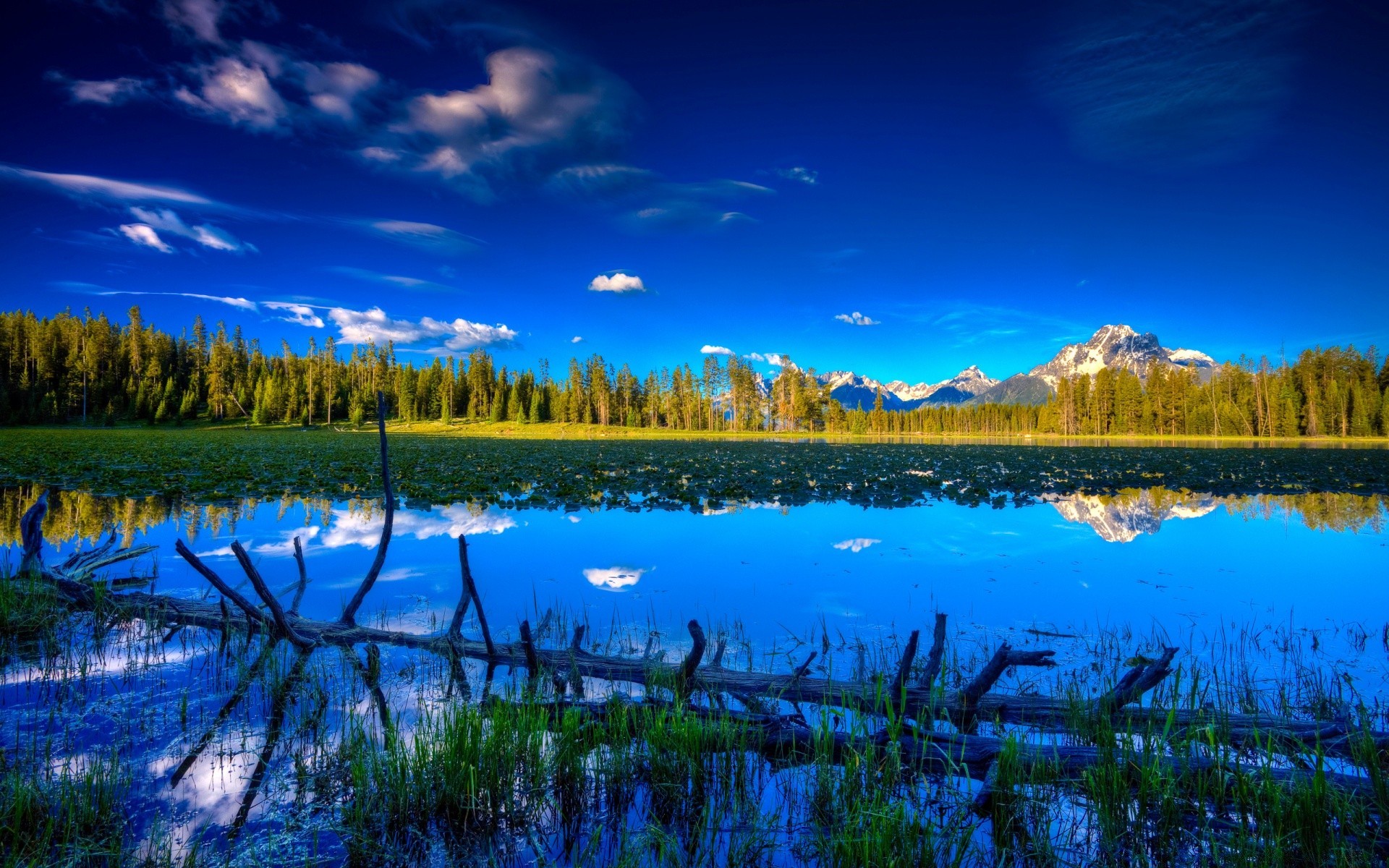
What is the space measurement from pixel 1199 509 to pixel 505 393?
102 m

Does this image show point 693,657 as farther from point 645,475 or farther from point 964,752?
point 645,475

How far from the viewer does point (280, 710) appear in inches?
171

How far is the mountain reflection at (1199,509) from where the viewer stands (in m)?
13.4

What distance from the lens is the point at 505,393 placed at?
106375mm

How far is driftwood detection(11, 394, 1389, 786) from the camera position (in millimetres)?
3467

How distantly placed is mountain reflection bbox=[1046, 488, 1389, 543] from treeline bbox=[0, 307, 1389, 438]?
8536 centimetres

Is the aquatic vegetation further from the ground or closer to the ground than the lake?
further from the ground

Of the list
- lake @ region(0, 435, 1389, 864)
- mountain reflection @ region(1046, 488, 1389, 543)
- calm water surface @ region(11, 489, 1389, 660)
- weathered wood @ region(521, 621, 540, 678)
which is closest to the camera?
lake @ region(0, 435, 1389, 864)

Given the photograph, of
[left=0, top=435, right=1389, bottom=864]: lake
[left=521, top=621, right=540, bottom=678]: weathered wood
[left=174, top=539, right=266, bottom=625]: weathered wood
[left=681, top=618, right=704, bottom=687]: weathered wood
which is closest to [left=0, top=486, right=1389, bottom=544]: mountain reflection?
[left=0, top=435, right=1389, bottom=864]: lake

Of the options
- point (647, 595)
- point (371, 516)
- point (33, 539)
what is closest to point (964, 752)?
point (647, 595)

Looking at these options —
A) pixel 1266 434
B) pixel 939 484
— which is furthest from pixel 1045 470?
pixel 1266 434

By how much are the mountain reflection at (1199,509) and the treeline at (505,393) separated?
85.4 m

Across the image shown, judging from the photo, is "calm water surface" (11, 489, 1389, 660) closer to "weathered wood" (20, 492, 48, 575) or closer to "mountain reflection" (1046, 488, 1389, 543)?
"mountain reflection" (1046, 488, 1389, 543)

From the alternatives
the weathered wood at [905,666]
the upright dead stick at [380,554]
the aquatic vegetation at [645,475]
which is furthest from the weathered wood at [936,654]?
the aquatic vegetation at [645,475]
